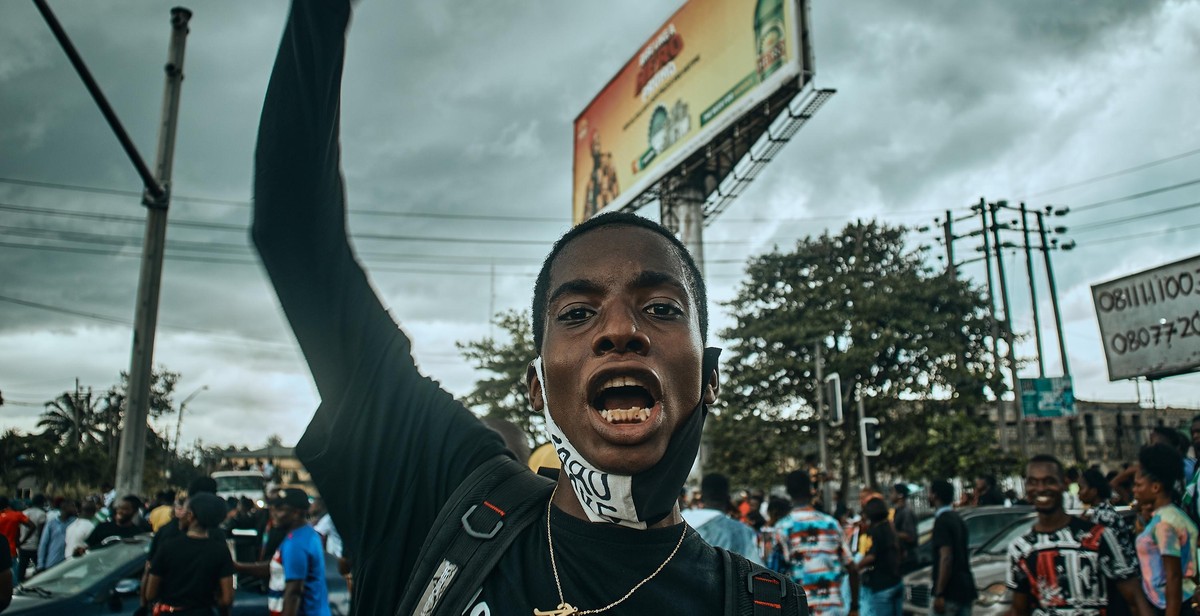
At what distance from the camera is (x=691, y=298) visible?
A: 161 cm

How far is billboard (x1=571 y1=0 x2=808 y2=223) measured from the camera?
68.2 feet

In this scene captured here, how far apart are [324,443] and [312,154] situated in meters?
0.52

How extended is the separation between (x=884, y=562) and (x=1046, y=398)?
68.8 feet

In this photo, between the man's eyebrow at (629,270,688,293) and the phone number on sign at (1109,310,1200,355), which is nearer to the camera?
the man's eyebrow at (629,270,688,293)

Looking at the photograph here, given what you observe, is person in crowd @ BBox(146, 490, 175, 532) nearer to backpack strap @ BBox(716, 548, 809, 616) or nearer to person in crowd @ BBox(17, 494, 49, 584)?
person in crowd @ BBox(17, 494, 49, 584)

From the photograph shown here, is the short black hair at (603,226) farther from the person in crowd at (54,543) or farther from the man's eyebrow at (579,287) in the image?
the person in crowd at (54,543)

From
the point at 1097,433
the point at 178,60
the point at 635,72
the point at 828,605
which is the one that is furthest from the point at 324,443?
the point at 1097,433

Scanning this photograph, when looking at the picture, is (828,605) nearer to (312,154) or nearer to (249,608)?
(249,608)

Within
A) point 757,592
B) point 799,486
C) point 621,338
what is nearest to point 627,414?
point 621,338

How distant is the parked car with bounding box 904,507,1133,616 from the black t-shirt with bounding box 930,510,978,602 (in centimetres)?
98

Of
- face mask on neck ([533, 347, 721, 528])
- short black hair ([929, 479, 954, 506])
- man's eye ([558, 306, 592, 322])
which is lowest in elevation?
short black hair ([929, 479, 954, 506])

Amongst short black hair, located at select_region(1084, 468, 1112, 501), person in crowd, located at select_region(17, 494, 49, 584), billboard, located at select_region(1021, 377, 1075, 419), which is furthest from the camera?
billboard, located at select_region(1021, 377, 1075, 419)

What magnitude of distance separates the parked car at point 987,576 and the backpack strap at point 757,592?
26.4 ft

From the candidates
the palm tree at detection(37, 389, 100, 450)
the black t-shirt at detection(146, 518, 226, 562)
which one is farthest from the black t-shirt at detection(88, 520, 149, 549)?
the palm tree at detection(37, 389, 100, 450)
